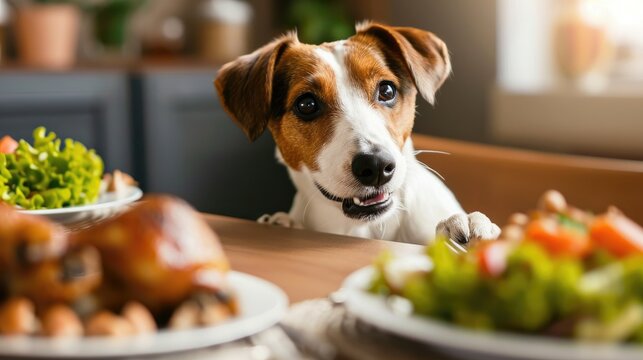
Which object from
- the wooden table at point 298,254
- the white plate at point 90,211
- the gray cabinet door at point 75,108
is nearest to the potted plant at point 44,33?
the gray cabinet door at point 75,108

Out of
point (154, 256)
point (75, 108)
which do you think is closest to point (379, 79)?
point (154, 256)

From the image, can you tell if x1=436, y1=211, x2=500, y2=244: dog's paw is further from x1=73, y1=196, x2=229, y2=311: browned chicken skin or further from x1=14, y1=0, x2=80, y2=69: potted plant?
x1=14, y1=0, x2=80, y2=69: potted plant

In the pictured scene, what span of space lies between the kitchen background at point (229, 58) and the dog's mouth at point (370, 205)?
1.60m

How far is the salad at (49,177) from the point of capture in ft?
3.64

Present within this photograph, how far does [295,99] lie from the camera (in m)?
1.41

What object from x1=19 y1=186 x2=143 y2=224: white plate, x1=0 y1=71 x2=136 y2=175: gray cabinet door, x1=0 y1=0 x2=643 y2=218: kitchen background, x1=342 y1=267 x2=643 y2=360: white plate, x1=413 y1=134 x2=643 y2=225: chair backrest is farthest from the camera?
x1=0 y1=71 x2=136 y2=175: gray cabinet door

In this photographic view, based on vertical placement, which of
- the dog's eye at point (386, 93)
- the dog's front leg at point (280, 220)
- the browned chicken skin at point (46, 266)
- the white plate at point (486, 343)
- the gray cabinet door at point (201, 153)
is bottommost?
the gray cabinet door at point (201, 153)

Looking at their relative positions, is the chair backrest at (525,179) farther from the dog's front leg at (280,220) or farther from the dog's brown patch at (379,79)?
the dog's front leg at (280,220)

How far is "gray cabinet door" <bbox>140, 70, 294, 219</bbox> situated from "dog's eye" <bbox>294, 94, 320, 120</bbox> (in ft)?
6.24

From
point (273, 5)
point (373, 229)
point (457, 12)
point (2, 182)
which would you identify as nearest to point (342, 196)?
point (373, 229)

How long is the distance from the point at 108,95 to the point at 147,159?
0.30 metres

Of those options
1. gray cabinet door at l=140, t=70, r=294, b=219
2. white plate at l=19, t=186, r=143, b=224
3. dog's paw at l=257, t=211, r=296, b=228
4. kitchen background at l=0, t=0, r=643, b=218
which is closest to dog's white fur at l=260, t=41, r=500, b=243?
dog's paw at l=257, t=211, r=296, b=228

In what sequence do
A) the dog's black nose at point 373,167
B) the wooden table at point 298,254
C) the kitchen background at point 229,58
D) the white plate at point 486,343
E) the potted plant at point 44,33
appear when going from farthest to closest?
1. the potted plant at point 44,33
2. the kitchen background at point 229,58
3. the dog's black nose at point 373,167
4. the wooden table at point 298,254
5. the white plate at point 486,343

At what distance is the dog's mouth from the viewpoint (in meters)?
1.25
